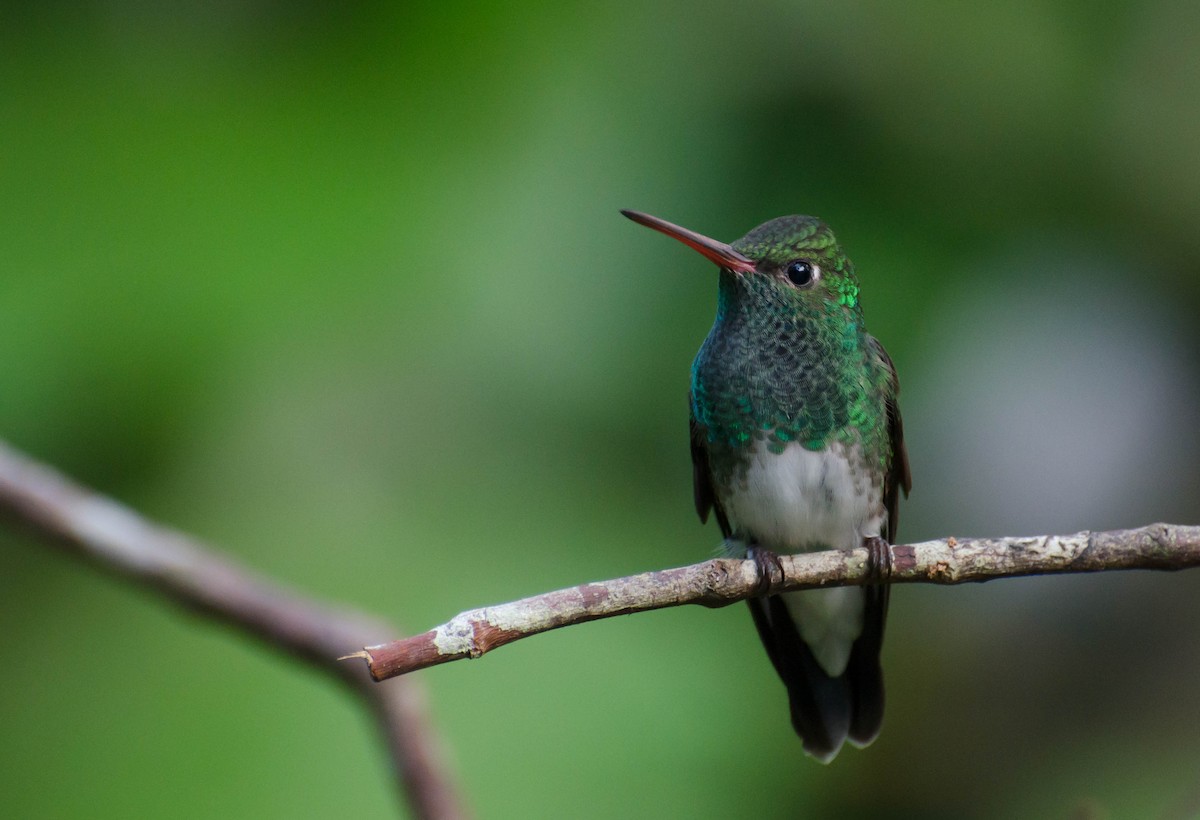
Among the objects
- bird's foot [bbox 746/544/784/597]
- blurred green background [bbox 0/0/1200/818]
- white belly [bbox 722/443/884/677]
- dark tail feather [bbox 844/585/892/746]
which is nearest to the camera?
bird's foot [bbox 746/544/784/597]

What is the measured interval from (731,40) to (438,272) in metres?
1.19

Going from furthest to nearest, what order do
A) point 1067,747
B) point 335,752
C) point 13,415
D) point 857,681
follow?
point 1067,747 < point 13,415 < point 335,752 < point 857,681

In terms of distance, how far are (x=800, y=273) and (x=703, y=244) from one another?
335 mm

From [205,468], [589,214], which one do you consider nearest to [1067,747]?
[589,214]

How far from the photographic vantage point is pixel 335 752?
3131 mm

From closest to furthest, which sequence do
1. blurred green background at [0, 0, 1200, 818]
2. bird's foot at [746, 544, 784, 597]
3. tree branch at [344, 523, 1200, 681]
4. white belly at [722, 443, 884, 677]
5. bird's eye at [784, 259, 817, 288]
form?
tree branch at [344, 523, 1200, 681] → bird's foot at [746, 544, 784, 597] → bird's eye at [784, 259, 817, 288] → white belly at [722, 443, 884, 677] → blurred green background at [0, 0, 1200, 818]

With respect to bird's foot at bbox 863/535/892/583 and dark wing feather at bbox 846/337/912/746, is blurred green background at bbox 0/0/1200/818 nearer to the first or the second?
dark wing feather at bbox 846/337/912/746

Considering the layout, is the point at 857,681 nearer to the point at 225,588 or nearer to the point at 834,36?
the point at 225,588

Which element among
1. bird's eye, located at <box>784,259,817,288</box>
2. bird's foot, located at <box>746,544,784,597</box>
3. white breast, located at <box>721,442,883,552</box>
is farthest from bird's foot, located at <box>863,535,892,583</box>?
bird's eye, located at <box>784,259,817,288</box>

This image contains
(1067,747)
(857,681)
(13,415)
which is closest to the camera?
(857,681)

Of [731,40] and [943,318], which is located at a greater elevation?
[731,40]

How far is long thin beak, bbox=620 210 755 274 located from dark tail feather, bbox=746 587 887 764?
33.3 inches

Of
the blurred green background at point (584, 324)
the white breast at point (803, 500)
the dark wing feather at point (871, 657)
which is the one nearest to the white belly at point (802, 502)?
the white breast at point (803, 500)

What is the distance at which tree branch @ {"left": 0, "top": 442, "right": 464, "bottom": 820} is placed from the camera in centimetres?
261
